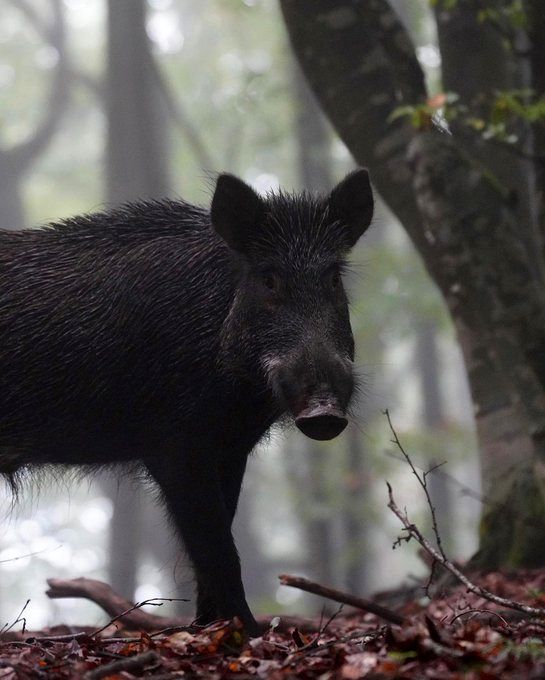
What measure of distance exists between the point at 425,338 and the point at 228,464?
22.4 m

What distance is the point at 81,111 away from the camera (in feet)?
120

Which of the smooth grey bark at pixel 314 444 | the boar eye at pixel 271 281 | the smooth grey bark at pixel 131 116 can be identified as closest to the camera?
the boar eye at pixel 271 281

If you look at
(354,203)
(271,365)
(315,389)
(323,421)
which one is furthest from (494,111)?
(323,421)

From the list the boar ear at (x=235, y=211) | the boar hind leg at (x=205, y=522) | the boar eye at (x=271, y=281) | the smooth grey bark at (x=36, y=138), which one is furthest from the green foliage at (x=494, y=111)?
the smooth grey bark at (x=36, y=138)

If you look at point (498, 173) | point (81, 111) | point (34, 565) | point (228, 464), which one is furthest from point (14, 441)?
point (34, 565)

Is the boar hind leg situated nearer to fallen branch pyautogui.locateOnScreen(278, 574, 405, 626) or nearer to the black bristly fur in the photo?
the black bristly fur

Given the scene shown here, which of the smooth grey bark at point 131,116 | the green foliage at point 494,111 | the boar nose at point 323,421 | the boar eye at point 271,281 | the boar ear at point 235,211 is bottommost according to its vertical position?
the boar nose at point 323,421

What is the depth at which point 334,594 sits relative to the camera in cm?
452

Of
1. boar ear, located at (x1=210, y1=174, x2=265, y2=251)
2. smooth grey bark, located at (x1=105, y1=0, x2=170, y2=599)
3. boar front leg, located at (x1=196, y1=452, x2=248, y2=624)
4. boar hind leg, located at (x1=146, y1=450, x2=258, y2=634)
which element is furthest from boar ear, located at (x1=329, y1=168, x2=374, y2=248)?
smooth grey bark, located at (x1=105, y1=0, x2=170, y2=599)


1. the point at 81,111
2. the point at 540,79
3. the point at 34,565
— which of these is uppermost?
the point at 81,111

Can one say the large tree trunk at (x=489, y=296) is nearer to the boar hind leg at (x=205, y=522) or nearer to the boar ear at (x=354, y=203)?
the boar ear at (x=354, y=203)

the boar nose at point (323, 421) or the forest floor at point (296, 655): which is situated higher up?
the boar nose at point (323, 421)

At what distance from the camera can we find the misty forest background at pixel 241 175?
67.4 ft

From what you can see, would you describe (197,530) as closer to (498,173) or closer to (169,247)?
(169,247)
